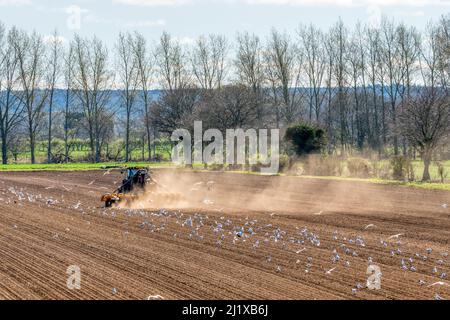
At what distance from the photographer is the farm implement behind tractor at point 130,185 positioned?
2834 centimetres

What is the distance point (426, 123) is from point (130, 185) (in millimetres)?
19375

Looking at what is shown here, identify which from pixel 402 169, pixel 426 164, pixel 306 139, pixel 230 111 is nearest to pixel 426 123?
pixel 426 164

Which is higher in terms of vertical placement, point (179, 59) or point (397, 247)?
point (179, 59)

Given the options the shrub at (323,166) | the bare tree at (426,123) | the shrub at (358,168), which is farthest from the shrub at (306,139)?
the bare tree at (426,123)

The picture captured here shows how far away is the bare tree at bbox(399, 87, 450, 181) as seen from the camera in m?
38.8

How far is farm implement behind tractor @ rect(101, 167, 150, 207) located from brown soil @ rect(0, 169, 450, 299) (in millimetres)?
563

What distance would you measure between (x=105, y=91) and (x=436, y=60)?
43557mm

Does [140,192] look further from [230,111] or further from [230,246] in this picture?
[230,111]

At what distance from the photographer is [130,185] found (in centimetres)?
2953

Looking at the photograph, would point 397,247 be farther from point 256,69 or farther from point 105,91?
point 105,91

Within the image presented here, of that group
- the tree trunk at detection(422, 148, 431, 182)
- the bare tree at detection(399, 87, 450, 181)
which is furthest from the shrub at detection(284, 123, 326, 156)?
the tree trunk at detection(422, 148, 431, 182)
